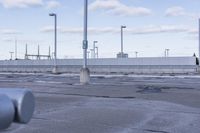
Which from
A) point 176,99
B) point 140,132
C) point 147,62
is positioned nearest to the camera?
point 140,132

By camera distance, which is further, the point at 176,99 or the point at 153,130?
the point at 176,99

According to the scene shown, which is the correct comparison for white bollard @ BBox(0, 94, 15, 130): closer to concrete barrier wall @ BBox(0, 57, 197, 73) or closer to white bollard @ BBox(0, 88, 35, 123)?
white bollard @ BBox(0, 88, 35, 123)

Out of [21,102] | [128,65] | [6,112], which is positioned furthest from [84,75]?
[128,65]

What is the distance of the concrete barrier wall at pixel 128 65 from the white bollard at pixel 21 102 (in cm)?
5799

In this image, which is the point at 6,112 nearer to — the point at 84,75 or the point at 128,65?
the point at 84,75

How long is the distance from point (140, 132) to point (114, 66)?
5594 cm

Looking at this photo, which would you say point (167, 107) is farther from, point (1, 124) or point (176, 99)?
point (1, 124)

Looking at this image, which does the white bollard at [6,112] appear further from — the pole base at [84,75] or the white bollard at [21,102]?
the pole base at [84,75]

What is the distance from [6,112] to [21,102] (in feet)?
0.61

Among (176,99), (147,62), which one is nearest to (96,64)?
(147,62)

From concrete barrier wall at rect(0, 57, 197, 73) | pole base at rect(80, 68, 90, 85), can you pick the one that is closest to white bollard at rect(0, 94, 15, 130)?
pole base at rect(80, 68, 90, 85)

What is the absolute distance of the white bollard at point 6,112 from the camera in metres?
2.09

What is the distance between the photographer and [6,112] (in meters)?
2.12

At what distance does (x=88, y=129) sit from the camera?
9594 millimetres
